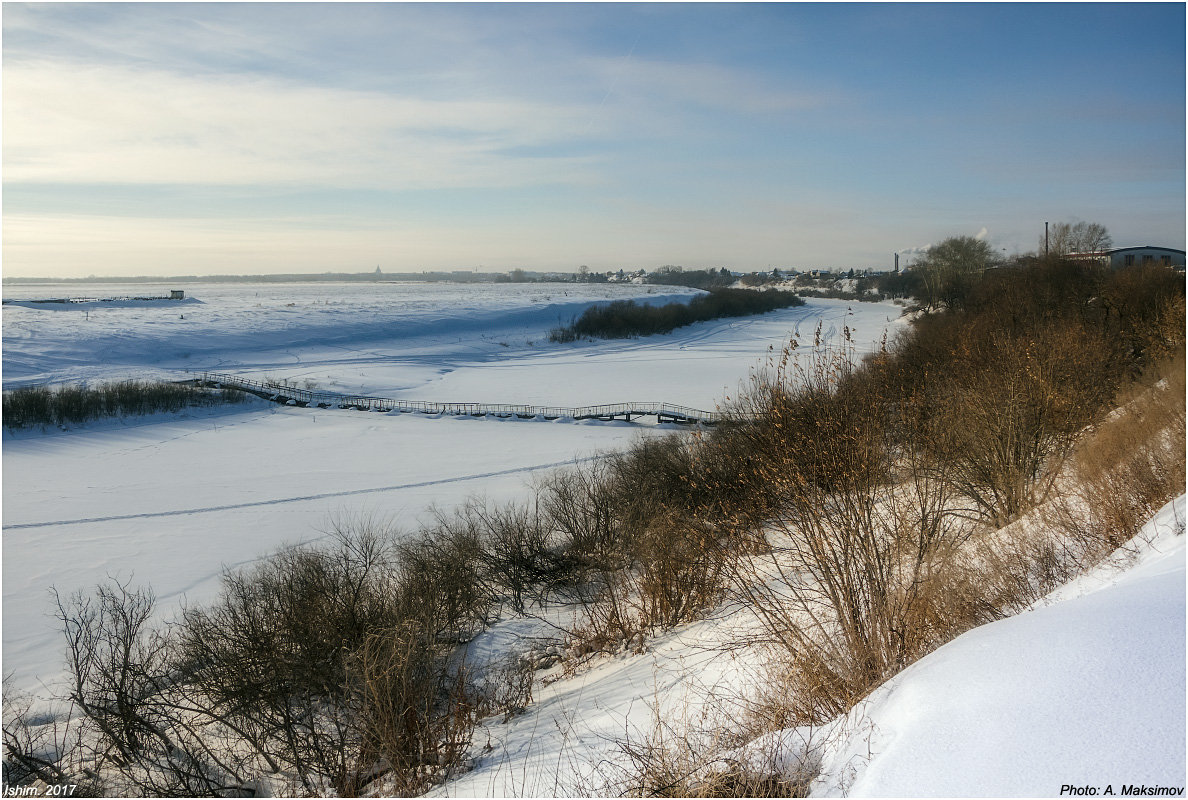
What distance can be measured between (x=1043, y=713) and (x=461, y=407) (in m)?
47.8

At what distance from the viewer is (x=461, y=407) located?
51.2m

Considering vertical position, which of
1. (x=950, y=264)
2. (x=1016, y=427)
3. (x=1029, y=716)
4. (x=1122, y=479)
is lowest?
(x=1029, y=716)

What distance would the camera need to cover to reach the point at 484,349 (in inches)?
3334

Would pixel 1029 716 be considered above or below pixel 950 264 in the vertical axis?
below

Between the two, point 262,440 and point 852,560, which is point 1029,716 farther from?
point 262,440

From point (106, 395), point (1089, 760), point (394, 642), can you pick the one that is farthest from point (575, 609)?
point (106, 395)

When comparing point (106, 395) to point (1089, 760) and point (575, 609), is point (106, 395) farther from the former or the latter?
point (1089, 760)

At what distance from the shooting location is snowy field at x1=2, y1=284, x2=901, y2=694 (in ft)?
76.1

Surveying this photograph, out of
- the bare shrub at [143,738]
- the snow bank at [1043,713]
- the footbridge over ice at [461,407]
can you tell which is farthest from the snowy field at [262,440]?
the snow bank at [1043,713]

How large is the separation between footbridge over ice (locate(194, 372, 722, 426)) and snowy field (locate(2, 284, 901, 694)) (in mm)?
1683

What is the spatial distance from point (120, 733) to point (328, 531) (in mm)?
12309

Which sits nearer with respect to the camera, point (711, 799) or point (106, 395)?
point (711, 799)

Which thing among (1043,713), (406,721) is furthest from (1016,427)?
(406,721)

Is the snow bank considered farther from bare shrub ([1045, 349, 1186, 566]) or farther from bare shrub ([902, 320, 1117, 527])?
bare shrub ([902, 320, 1117, 527])
